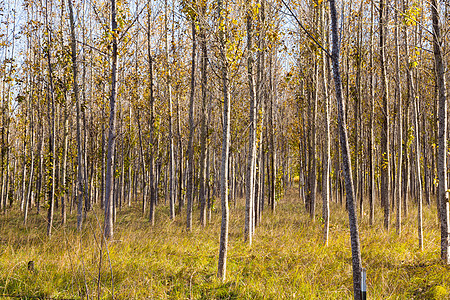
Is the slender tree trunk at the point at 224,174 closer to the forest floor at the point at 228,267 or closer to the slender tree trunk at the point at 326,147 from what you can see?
the forest floor at the point at 228,267

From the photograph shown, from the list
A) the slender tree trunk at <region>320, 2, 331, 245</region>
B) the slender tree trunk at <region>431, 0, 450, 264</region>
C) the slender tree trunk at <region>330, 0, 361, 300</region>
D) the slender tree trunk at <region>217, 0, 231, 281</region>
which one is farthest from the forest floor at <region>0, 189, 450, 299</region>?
the slender tree trunk at <region>330, 0, 361, 300</region>

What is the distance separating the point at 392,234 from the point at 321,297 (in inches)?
185

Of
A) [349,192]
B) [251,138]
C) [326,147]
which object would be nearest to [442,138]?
[326,147]

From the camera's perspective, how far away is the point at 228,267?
5762 millimetres

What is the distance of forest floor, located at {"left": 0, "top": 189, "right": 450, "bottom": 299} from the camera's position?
4512mm

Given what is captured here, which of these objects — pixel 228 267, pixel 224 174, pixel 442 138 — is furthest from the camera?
pixel 228 267

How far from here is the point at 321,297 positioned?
4477 mm

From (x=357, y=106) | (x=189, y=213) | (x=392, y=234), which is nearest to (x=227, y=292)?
(x=189, y=213)

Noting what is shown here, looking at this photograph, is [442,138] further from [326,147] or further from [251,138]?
[251,138]

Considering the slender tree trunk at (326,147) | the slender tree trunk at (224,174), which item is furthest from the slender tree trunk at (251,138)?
the slender tree trunk at (224,174)

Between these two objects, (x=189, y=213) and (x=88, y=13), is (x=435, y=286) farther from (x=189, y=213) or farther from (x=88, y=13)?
(x=88, y=13)

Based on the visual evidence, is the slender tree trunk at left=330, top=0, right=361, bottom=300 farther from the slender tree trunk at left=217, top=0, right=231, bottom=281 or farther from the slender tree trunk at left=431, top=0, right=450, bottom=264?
the slender tree trunk at left=431, top=0, right=450, bottom=264

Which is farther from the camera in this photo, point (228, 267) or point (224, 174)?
point (228, 267)

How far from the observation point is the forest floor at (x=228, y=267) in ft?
14.8
